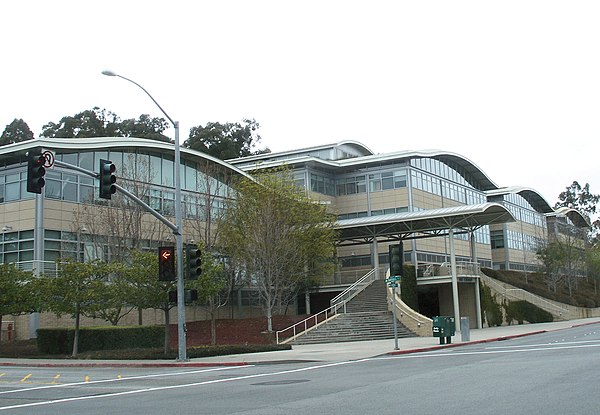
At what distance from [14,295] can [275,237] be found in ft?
46.2

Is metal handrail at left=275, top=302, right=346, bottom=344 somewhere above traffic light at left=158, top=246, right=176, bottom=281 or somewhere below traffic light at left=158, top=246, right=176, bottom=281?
below

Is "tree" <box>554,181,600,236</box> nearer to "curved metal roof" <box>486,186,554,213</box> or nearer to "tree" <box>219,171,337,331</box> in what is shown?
"curved metal roof" <box>486,186,554,213</box>

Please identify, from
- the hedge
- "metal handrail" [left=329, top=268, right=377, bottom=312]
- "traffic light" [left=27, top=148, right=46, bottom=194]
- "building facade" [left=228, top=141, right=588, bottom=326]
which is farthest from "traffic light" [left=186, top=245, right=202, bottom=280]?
"building facade" [left=228, top=141, right=588, bottom=326]

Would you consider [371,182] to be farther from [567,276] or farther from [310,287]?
[567,276]

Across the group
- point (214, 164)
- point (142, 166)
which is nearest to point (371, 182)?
point (214, 164)

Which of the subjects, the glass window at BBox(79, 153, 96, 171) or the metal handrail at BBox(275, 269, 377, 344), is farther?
the glass window at BBox(79, 153, 96, 171)

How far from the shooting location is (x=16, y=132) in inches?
3543

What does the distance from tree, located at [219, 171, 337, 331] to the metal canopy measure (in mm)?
3555

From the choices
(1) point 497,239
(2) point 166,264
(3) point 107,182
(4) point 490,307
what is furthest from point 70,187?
(1) point 497,239

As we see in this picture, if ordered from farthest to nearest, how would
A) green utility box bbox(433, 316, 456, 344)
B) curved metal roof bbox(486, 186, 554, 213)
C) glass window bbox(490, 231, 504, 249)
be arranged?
glass window bbox(490, 231, 504, 249) → curved metal roof bbox(486, 186, 554, 213) → green utility box bbox(433, 316, 456, 344)

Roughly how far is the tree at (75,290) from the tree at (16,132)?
63.0 meters

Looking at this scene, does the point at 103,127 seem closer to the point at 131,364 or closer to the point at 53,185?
the point at 53,185

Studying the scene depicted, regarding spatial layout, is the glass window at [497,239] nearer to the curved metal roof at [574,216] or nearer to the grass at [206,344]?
the curved metal roof at [574,216]

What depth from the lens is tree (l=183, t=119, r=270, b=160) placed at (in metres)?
94.2
